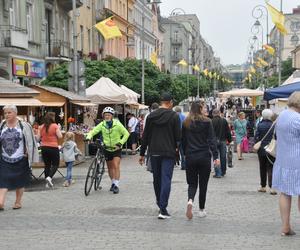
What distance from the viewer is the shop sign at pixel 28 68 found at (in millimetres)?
27688

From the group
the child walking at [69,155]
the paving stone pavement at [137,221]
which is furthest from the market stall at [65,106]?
the paving stone pavement at [137,221]

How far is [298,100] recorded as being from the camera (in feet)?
25.1

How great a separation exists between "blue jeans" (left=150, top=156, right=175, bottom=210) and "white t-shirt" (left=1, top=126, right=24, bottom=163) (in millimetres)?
2236

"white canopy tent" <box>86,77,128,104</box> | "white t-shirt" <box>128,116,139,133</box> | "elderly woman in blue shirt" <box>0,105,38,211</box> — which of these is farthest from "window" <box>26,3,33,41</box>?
"elderly woman in blue shirt" <box>0,105,38,211</box>

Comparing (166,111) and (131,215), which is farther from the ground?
(166,111)

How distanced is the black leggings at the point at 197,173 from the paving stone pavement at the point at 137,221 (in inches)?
16.1

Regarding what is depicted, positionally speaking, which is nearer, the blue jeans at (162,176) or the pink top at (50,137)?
the blue jeans at (162,176)

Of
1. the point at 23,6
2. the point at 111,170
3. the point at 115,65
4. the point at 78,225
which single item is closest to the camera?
the point at 78,225

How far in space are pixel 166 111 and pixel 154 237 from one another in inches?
86.9

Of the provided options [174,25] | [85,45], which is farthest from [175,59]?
[85,45]

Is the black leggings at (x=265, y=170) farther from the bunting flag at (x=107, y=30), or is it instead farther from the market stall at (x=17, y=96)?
the bunting flag at (x=107, y=30)

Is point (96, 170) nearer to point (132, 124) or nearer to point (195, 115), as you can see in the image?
point (195, 115)

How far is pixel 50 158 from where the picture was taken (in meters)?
13.0

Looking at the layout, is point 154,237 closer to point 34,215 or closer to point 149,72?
point 34,215
